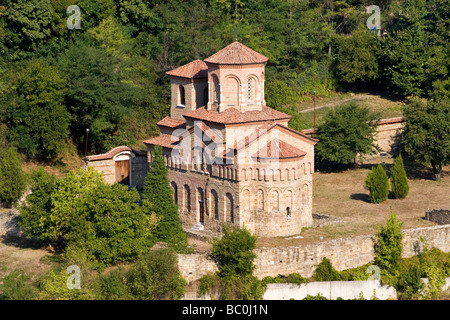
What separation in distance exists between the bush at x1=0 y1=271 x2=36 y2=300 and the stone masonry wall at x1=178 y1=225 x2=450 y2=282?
8.11m

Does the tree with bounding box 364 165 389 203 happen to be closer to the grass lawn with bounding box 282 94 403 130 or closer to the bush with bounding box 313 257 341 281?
the bush with bounding box 313 257 341 281

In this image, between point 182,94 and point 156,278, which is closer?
point 156,278

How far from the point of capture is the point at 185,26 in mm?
80625

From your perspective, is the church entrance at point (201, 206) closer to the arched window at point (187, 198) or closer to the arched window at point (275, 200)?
the arched window at point (187, 198)

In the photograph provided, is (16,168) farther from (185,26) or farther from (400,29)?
(400,29)

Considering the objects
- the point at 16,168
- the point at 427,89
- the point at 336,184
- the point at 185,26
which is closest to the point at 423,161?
the point at 336,184

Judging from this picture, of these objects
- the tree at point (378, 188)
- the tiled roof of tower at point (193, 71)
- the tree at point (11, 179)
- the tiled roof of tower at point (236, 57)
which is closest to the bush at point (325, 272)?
the tree at point (378, 188)

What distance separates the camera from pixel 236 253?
5259 centimetres

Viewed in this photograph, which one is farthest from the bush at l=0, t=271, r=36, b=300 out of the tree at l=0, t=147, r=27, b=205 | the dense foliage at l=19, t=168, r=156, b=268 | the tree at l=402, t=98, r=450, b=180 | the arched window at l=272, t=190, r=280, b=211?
the tree at l=402, t=98, r=450, b=180

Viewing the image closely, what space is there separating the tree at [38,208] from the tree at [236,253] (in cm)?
1019

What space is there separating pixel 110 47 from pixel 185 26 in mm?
6199

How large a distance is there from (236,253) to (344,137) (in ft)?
71.5

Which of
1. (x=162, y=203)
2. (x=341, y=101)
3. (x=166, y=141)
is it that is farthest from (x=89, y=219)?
(x=341, y=101)

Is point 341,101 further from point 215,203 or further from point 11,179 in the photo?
point 11,179
